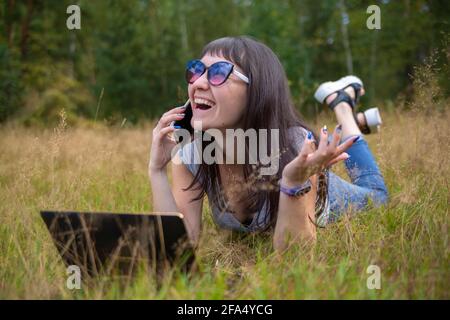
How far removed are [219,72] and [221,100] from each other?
129mm

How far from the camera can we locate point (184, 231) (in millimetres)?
1528

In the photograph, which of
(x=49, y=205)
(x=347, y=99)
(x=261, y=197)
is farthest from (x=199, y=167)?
(x=347, y=99)

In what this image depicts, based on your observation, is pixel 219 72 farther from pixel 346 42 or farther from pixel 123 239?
pixel 346 42

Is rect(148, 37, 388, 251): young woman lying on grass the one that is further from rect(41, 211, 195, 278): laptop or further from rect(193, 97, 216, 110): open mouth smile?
rect(41, 211, 195, 278): laptop

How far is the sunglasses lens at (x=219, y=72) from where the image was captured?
214cm

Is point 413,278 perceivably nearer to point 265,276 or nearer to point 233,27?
point 265,276

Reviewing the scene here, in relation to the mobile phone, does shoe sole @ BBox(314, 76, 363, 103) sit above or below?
above

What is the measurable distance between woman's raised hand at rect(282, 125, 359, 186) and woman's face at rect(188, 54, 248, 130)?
0.52 meters

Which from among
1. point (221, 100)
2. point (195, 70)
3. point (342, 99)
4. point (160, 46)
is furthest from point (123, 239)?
point (160, 46)

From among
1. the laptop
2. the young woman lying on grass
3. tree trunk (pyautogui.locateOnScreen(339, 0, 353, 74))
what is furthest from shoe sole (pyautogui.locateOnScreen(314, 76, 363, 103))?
tree trunk (pyautogui.locateOnScreen(339, 0, 353, 74))

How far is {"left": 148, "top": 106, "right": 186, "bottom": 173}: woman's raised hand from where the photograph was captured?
238cm

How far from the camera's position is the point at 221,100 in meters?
2.18

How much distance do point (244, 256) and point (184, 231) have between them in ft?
2.40

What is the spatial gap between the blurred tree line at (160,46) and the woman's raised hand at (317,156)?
144 centimetres
